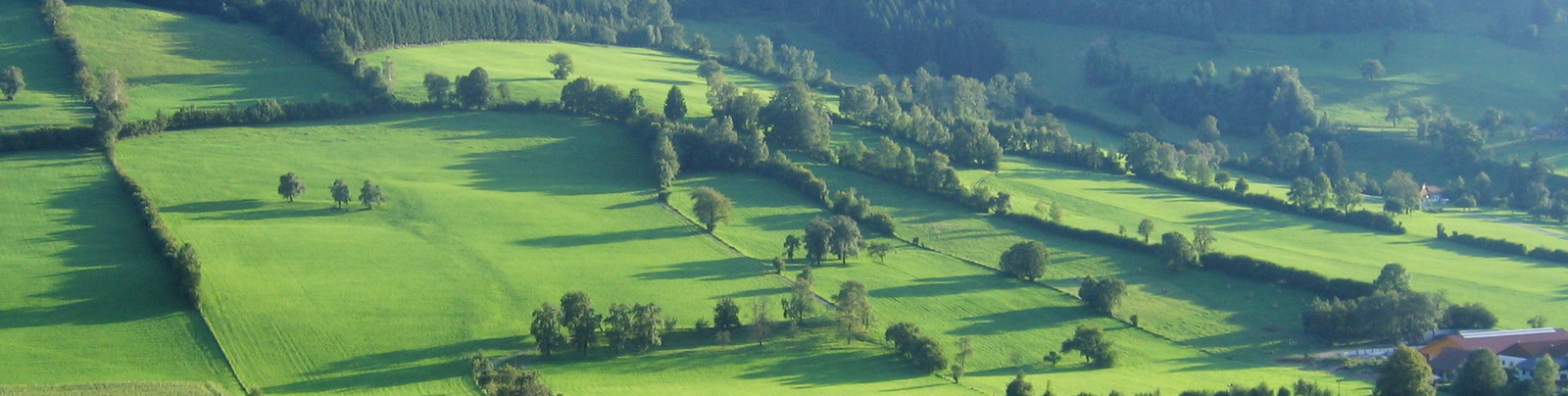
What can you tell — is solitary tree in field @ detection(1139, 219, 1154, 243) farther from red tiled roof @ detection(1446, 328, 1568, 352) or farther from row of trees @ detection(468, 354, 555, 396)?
row of trees @ detection(468, 354, 555, 396)

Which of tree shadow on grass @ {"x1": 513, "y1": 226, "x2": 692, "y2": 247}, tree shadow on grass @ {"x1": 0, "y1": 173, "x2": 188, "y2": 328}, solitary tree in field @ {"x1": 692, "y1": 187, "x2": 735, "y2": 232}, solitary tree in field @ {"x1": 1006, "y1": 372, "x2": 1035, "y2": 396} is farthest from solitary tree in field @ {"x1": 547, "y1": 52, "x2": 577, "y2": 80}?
solitary tree in field @ {"x1": 1006, "y1": 372, "x2": 1035, "y2": 396}

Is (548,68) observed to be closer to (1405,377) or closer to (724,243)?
(724,243)

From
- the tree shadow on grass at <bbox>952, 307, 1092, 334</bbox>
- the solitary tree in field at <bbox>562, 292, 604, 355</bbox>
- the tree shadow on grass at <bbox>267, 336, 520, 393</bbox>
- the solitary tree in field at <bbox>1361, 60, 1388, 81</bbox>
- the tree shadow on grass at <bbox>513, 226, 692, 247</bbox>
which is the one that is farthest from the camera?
the solitary tree in field at <bbox>1361, 60, 1388, 81</bbox>

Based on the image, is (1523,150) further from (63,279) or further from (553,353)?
(63,279)

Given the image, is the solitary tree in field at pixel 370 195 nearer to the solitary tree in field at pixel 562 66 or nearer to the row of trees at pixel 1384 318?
the solitary tree in field at pixel 562 66

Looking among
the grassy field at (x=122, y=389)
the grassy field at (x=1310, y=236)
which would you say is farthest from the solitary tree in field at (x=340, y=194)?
the grassy field at (x=1310, y=236)

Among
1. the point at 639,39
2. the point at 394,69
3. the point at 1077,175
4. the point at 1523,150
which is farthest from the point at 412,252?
the point at 1523,150

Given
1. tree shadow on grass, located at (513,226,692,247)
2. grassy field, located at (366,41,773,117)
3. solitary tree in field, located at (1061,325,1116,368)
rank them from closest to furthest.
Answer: solitary tree in field, located at (1061,325,1116,368)
tree shadow on grass, located at (513,226,692,247)
grassy field, located at (366,41,773,117)
